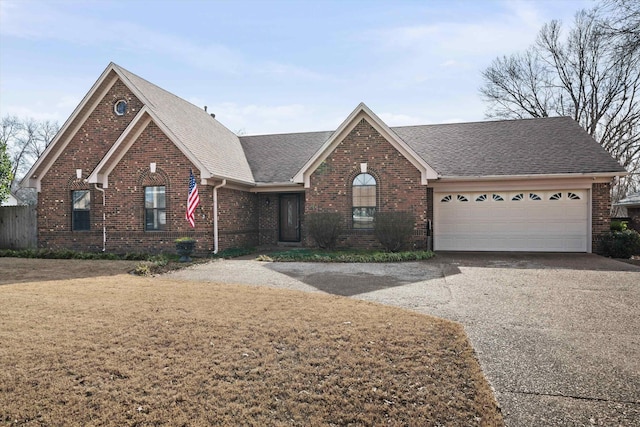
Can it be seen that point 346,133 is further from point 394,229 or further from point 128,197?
point 128,197

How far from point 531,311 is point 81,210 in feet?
52.3

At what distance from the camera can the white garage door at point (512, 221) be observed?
1498 centimetres

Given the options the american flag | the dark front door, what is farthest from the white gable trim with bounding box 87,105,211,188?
the dark front door

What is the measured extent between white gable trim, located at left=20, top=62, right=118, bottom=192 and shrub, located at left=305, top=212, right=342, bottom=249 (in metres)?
9.68

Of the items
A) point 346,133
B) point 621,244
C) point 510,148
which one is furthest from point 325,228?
point 621,244

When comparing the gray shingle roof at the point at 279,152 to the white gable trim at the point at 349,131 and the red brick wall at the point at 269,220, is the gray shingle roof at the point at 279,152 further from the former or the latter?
the white gable trim at the point at 349,131

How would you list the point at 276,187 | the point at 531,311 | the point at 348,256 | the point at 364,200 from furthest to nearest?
1. the point at 276,187
2. the point at 364,200
3. the point at 348,256
4. the point at 531,311

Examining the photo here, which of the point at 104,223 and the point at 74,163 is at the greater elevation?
the point at 74,163

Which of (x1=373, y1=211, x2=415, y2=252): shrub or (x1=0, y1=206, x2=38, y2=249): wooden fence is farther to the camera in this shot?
(x1=0, y1=206, x2=38, y2=249): wooden fence

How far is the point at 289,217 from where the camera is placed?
18.0 metres

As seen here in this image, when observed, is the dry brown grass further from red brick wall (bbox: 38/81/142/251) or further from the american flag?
red brick wall (bbox: 38/81/142/251)

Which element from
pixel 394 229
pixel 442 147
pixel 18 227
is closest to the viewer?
pixel 394 229

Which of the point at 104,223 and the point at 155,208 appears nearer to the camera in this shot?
the point at 155,208

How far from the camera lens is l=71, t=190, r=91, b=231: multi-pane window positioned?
15859 mm
